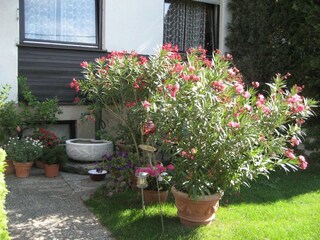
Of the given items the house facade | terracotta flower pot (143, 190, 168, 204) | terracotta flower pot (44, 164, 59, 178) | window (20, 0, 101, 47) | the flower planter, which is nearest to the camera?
terracotta flower pot (143, 190, 168, 204)

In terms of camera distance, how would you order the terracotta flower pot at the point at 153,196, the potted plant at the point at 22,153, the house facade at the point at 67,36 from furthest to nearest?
the house facade at the point at 67,36 < the potted plant at the point at 22,153 < the terracotta flower pot at the point at 153,196

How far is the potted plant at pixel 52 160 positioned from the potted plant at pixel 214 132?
8.88ft

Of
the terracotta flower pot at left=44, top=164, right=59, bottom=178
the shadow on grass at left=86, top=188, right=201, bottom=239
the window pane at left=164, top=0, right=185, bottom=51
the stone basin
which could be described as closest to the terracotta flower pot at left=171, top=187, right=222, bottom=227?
the shadow on grass at left=86, top=188, right=201, bottom=239

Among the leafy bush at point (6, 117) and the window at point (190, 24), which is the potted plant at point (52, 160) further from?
the window at point (190, 24)

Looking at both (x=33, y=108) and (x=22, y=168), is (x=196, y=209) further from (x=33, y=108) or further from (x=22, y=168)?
(x=33, y=108)

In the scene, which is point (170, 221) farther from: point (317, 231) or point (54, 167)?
point (54, 167)

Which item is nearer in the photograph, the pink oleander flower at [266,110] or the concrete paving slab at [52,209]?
the pink oleander flower at [266,110]

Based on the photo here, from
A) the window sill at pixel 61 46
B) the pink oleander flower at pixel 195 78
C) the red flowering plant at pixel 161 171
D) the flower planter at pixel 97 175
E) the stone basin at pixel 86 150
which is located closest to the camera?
the pink oleander flower at pixel 195 78

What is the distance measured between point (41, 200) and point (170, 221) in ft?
5.93

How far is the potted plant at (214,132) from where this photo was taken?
368 cm

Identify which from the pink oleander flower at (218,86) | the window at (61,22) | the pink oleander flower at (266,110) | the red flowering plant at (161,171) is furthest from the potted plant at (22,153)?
the pink oleander flower at (266,110)

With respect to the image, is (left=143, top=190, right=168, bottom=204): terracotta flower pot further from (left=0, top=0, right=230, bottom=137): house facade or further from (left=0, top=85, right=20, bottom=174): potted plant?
(left=0, top=85, right=20, bottom=174): potted plant

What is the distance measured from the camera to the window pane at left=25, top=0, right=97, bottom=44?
670 cm

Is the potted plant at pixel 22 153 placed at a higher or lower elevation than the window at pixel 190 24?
lower
